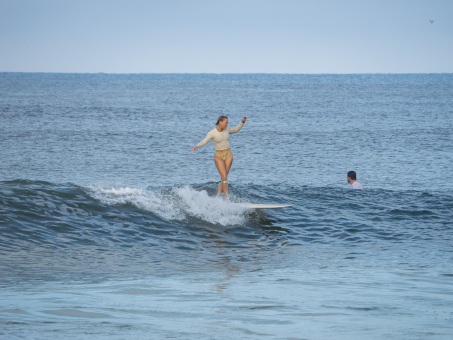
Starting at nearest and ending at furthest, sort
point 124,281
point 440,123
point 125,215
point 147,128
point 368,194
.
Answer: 1. point 124,281
2. point 125,215
3. point 368,194
4. point 147,128
5. point 440,123

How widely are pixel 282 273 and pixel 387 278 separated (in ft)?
6.33

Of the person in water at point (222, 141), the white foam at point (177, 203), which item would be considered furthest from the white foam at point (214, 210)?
the person in water at point (222, 141)

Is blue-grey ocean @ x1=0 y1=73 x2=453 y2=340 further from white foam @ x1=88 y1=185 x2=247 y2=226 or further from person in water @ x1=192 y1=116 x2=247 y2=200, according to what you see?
person in water @ x1=192 y1=116 x2=247 y2=200

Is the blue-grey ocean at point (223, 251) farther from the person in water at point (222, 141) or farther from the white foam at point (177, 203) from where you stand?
the person in water at point (222, 141)

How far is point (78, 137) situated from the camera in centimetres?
5281

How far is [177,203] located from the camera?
71.5 feet

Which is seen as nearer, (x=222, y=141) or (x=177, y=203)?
(x=222, y=141)

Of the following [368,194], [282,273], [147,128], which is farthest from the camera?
[147,128]

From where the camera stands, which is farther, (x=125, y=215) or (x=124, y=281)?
(x=125, y=215)

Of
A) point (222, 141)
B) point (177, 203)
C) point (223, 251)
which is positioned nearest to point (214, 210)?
point (177, 203)

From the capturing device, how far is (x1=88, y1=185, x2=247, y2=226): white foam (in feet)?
67.2

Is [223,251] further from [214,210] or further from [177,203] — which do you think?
[177,203]

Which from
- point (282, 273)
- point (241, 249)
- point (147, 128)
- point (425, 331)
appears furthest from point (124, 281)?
point (147, 128)

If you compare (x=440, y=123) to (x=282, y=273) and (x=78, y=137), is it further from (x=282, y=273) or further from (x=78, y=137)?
(x=282, y=273)
